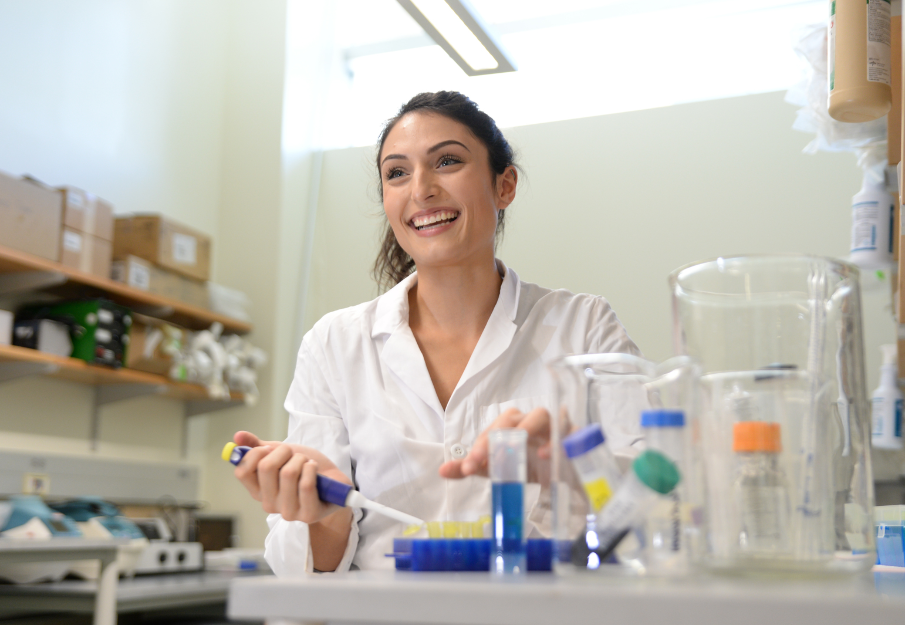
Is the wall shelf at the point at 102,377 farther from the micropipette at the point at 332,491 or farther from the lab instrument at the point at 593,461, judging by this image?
the lab instrument at the point at 593,461

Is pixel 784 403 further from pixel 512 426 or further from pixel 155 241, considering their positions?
pixel 155 241

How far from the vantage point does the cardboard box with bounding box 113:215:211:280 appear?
11.2 feet

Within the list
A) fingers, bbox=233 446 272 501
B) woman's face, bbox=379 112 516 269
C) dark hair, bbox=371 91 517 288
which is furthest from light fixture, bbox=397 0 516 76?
fingers, bbox=233 446 272 501

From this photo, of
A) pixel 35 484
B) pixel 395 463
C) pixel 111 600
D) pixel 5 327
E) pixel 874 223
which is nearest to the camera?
pixel 395 463

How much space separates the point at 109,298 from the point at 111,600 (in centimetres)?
133

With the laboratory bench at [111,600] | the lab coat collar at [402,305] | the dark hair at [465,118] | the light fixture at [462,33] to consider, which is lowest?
the laboratory bench at [111,600]

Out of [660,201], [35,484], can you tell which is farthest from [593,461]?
[660,201]

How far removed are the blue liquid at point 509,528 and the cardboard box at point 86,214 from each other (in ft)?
9.21

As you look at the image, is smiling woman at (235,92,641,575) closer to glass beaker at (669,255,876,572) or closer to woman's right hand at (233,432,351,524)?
woman's right hand at (233,432,351,524)

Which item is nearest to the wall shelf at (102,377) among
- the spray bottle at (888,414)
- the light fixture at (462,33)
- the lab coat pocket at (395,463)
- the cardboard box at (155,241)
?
the cardboard box at (155,241)

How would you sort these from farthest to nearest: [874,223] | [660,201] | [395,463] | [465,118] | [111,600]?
[660,201] < [111,600] < [874,223] < [465,118] < [395,463]

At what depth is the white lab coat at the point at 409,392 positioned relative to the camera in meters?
1.32

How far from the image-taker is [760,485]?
544mm

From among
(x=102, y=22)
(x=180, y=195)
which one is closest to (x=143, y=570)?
(x=180, y=195)
